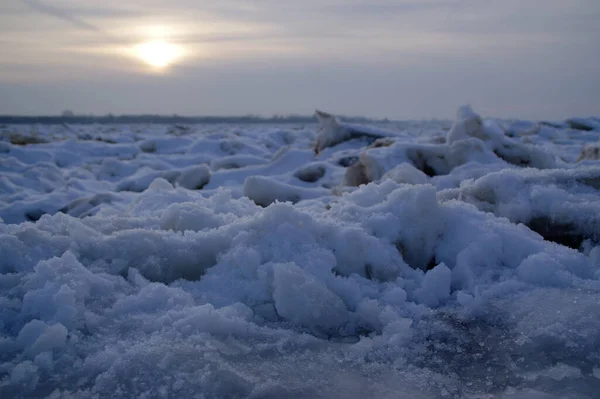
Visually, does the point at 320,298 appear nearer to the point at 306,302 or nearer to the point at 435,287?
the point at 306,302

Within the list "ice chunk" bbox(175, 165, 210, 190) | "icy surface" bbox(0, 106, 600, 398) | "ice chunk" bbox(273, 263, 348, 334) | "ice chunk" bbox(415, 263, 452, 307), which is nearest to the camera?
"icy surface" bbox(0, 106, 600, 398)

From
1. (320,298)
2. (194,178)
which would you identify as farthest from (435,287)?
(194,178)

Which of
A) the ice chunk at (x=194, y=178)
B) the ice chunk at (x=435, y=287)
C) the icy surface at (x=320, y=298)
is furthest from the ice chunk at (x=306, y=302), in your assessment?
the ice chunk at (x=194, y=178)

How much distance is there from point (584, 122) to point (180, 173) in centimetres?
992

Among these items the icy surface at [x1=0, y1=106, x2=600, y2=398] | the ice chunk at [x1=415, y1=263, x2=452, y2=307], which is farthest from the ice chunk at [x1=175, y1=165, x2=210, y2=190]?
the ice chunk at [x1=415, y1=263, x2=452, y2=307]

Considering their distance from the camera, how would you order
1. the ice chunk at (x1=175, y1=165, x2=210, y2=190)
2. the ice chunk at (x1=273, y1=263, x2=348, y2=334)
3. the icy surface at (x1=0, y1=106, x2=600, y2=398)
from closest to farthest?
the icy surface at (x1=0, y1=106, x2=600, y2=398)
the ice chunk at (x1=273, y1=263, x2=348, y2=334)
the ice chunk at (x1=175, y1=165, x2=210, y2=190)

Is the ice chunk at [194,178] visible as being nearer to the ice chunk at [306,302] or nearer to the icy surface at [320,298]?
the icy surface at [320,298]

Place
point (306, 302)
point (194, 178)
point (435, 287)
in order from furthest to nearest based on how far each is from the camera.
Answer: point (194, 178) < point (435, 287) < point (306, 302)

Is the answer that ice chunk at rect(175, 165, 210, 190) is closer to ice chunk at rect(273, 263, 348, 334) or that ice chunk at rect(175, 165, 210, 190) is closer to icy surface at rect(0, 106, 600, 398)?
icy surface at rect(0, 106, 600, 398)

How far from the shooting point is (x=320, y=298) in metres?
Answer: 1.79

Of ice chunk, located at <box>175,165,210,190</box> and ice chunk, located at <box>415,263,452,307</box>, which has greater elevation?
ice chunk, located at <box>415,263,452,307</box>

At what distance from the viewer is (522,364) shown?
4.94 ft

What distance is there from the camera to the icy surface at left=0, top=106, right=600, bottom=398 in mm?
1430

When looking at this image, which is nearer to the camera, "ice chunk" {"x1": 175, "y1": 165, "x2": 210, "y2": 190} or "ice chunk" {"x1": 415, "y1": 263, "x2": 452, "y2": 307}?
"ice chunk" {"x1": 415, "y1": 263, "x2": 452, "y2": 307}
